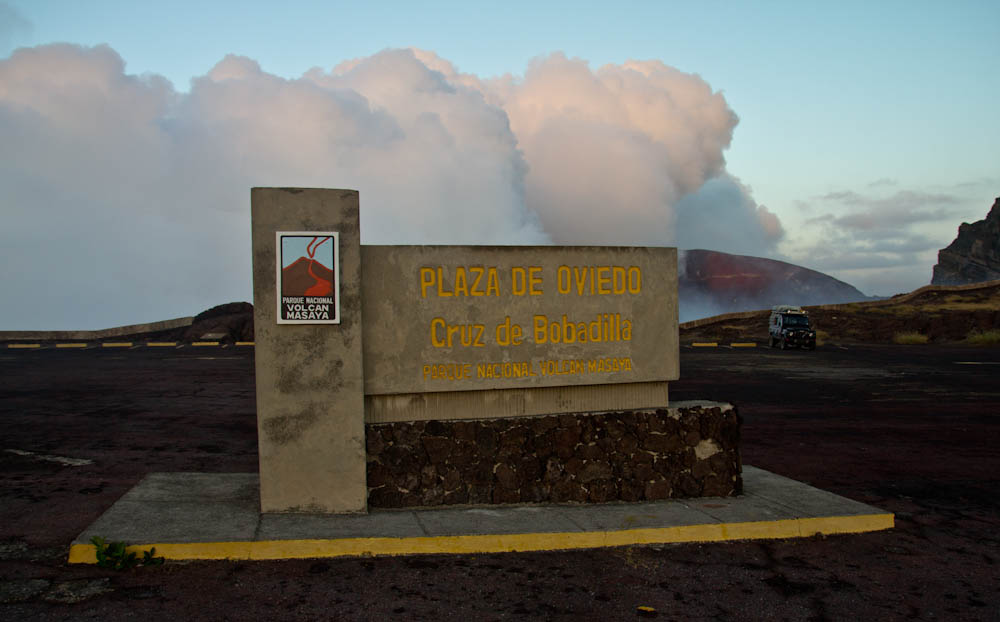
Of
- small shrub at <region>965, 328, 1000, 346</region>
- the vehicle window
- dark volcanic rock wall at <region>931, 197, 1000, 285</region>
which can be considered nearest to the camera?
the vehicle window

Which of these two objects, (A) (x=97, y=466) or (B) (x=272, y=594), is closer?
(B) (x=272, y=594)

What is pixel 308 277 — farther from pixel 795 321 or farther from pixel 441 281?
pixel 795 321

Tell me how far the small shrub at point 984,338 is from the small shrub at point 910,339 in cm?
207

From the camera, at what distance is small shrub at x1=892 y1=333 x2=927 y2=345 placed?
132 ft

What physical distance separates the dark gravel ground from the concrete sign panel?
1.96 m

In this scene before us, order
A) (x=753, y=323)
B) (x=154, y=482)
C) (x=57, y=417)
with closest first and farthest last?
1. (x=154, y=482)
2. (x=57, y=417)
3. (x=753, y=323)

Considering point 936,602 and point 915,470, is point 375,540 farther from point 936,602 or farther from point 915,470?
point 915,470

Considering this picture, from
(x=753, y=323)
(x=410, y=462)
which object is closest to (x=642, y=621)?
(x=410, y=462)

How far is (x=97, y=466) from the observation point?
30.1 feet

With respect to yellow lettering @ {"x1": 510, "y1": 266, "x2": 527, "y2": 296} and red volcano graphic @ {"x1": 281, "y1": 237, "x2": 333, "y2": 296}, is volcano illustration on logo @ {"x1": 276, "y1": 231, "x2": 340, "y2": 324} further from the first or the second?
yellow lettering @ {"x1": 510, "y1": 266, "x2": 527, "y2": 296}

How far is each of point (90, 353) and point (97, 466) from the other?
25519 millimetres

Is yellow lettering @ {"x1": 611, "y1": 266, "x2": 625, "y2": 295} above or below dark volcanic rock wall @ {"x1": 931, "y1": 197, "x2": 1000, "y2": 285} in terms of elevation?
below

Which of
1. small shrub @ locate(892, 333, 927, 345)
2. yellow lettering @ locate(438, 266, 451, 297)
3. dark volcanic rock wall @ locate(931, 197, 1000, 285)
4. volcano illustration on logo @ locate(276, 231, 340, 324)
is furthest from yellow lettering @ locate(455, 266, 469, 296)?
dark volcanic rock wall @ locate(931, 197, 1000, 285)

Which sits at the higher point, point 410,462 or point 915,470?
point 410,462
